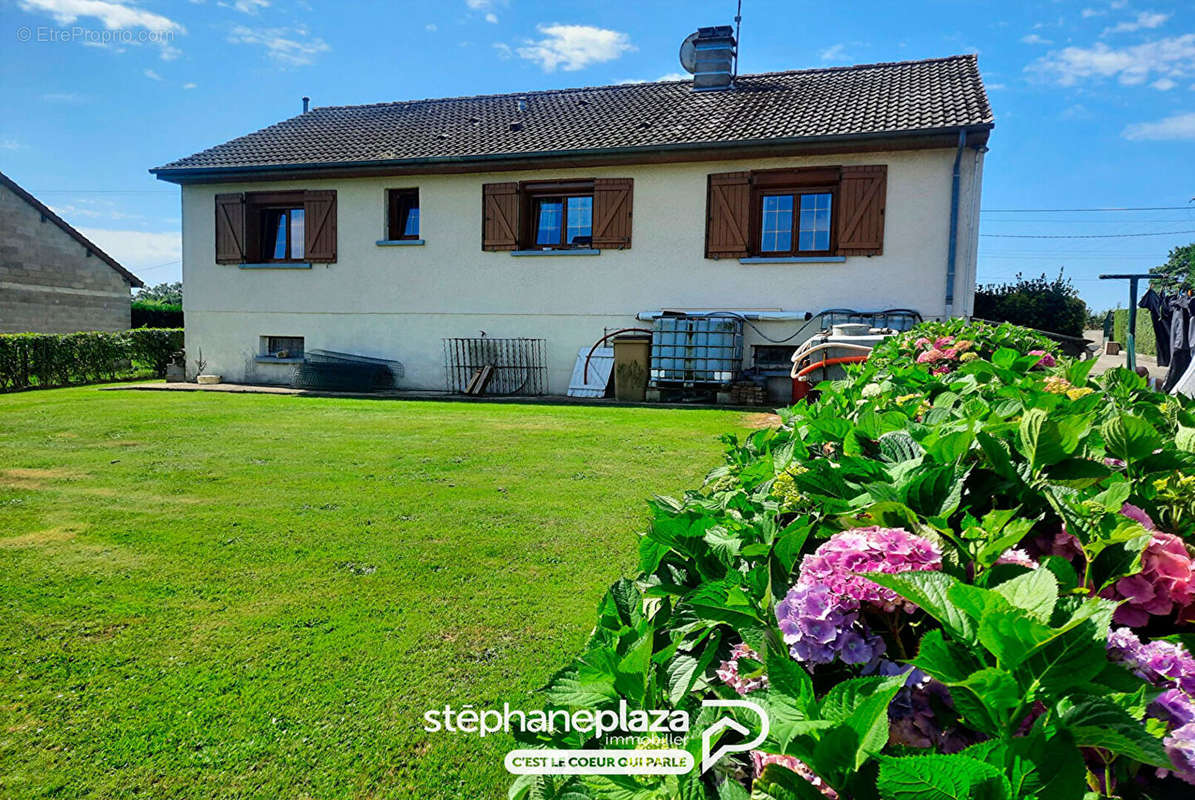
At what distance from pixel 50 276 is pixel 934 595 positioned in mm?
28556

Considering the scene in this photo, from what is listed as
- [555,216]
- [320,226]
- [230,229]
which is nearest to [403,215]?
[320,226]

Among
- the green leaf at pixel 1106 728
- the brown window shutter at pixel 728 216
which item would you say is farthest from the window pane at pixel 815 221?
the green leaf at pixel 1106 728

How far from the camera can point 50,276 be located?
2309 centimetres

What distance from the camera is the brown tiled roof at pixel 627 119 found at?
1253 centimetres

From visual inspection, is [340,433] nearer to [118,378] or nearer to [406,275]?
[406,275]

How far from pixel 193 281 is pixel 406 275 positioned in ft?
16.2

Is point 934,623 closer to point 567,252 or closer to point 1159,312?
point 1159,312

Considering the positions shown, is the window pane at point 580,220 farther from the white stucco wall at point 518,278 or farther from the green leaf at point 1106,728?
the green leaf at point 1106,728

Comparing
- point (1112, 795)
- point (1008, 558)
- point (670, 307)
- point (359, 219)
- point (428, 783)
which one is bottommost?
point (428, 783)

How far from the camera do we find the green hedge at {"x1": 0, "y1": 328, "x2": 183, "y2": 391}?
14.6 meters

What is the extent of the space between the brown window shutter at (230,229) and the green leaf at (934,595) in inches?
661

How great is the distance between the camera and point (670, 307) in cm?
1316

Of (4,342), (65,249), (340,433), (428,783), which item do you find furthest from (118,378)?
(428,783)

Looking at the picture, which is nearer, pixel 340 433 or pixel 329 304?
pixel 340 433
